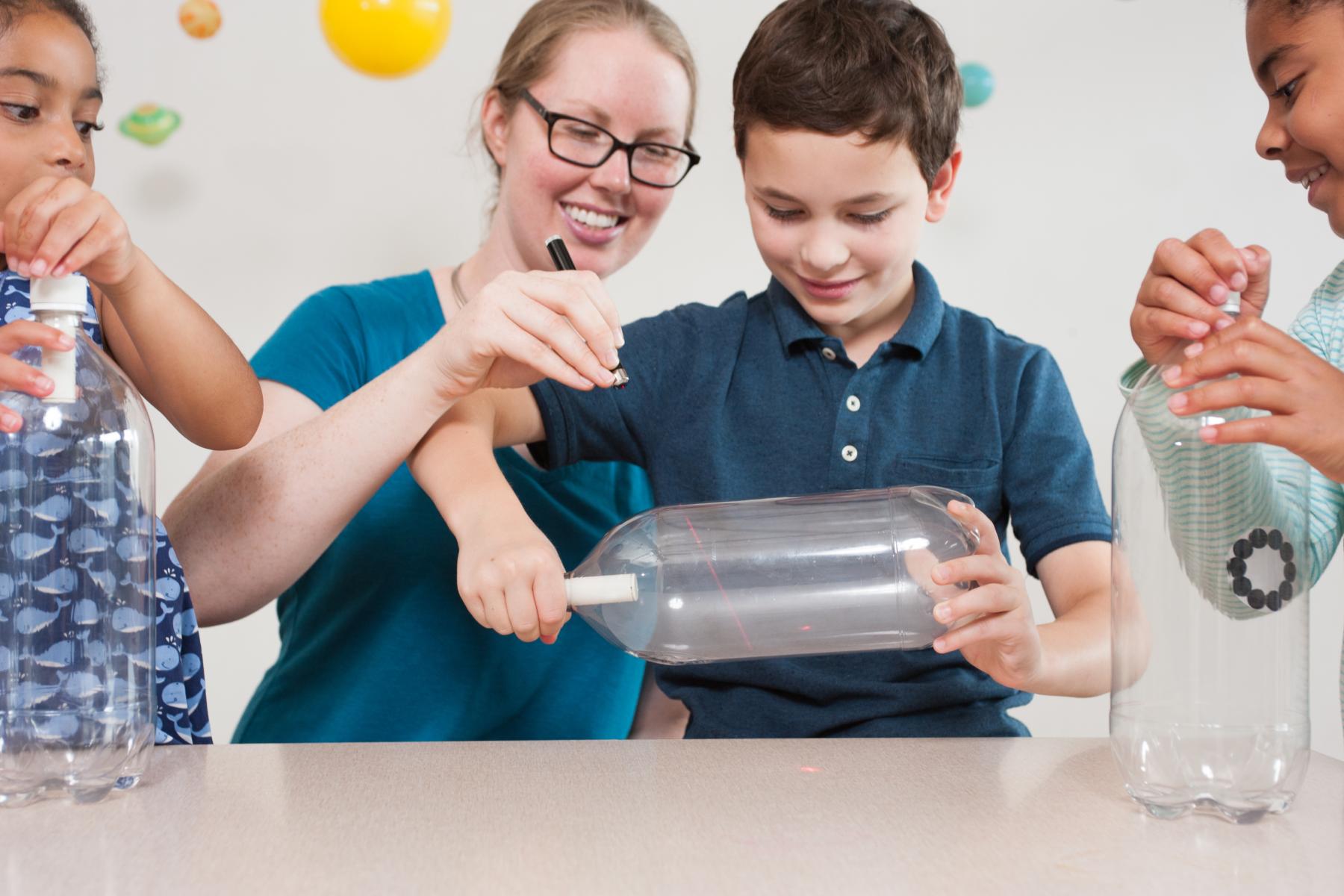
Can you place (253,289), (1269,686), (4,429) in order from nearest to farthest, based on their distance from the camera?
(4,429)
(1269,686)
(253,289)

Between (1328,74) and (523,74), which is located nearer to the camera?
(1328,74)

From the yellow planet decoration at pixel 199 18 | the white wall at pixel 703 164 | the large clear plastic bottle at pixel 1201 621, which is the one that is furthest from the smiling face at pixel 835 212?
the yellow planet decoration at pixel 199 18

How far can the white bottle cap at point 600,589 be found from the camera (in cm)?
83

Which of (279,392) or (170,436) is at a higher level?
(279,392)

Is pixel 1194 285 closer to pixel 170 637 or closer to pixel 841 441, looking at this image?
pixel 841 441

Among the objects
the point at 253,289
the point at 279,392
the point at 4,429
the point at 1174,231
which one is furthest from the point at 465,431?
the point at 1174,231

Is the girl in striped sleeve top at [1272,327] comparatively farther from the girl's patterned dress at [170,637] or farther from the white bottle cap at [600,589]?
the girl's patterned dress at [170,637]

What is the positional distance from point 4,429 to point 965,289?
6.21 ft

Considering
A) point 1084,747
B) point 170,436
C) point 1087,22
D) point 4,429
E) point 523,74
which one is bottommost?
point 170,436

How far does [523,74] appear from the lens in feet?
4.81

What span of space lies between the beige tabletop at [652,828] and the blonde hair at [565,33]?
903mm

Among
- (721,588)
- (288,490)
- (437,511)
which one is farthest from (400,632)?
(721,588)

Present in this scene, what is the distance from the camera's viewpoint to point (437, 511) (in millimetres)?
1372

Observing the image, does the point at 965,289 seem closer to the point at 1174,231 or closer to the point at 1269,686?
the point at 1174,231
